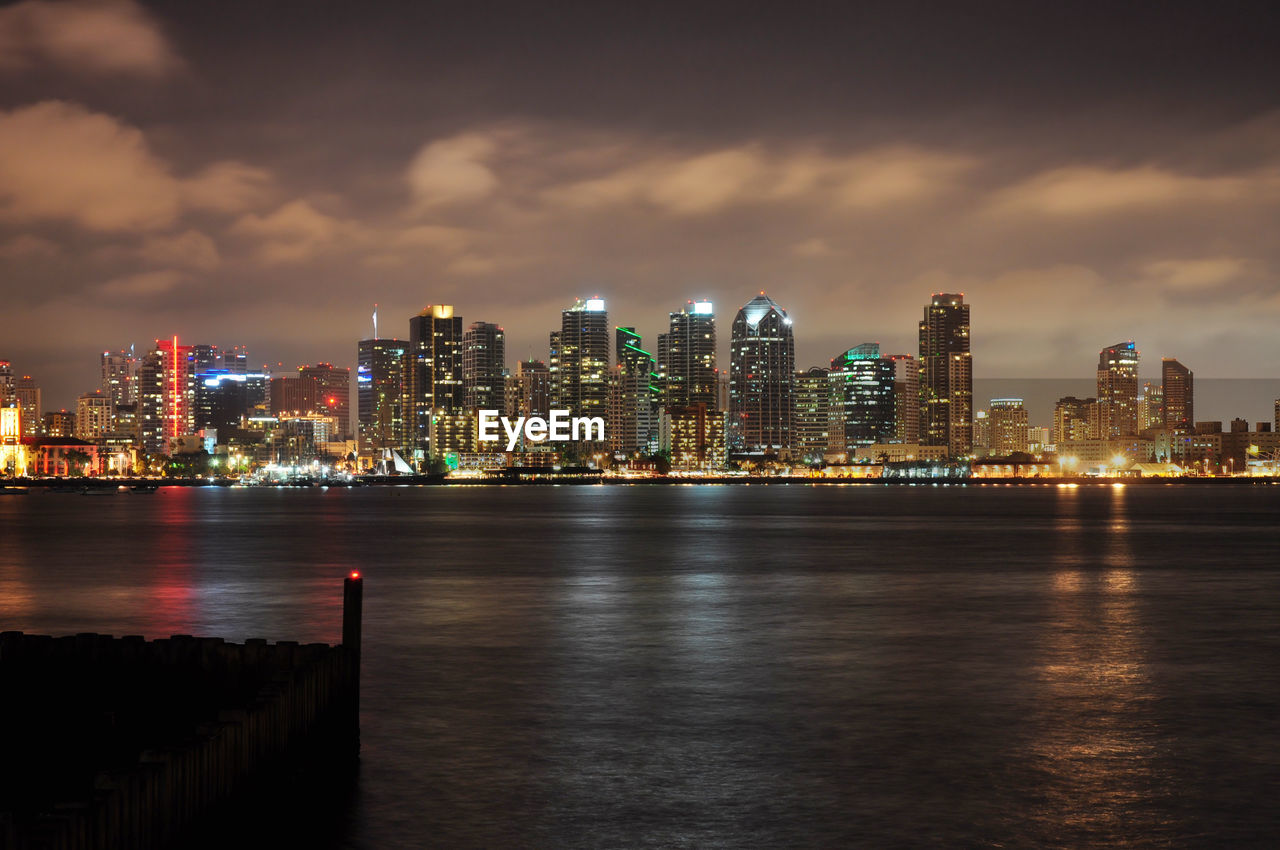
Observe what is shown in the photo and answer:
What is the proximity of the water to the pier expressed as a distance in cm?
143

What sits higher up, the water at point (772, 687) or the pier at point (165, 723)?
the pier at point (165, 723)

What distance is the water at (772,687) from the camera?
17344 mm

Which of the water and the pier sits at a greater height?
→ the pier

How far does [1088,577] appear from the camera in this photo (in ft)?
191

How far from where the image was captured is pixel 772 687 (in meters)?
27.6

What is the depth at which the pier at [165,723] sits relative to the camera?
13414 mm

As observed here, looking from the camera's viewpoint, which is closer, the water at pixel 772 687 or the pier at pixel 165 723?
the pier at pixel 165 723

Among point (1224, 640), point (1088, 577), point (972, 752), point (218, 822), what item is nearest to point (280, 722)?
point (218, 822)

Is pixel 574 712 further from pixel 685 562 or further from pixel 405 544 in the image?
pixel 405 544

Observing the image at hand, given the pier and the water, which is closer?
the pier

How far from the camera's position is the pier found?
44.0 ft

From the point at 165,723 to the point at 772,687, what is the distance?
12773mm

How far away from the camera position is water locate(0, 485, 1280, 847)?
1734 cm

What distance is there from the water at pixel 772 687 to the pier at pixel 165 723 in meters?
1.43
